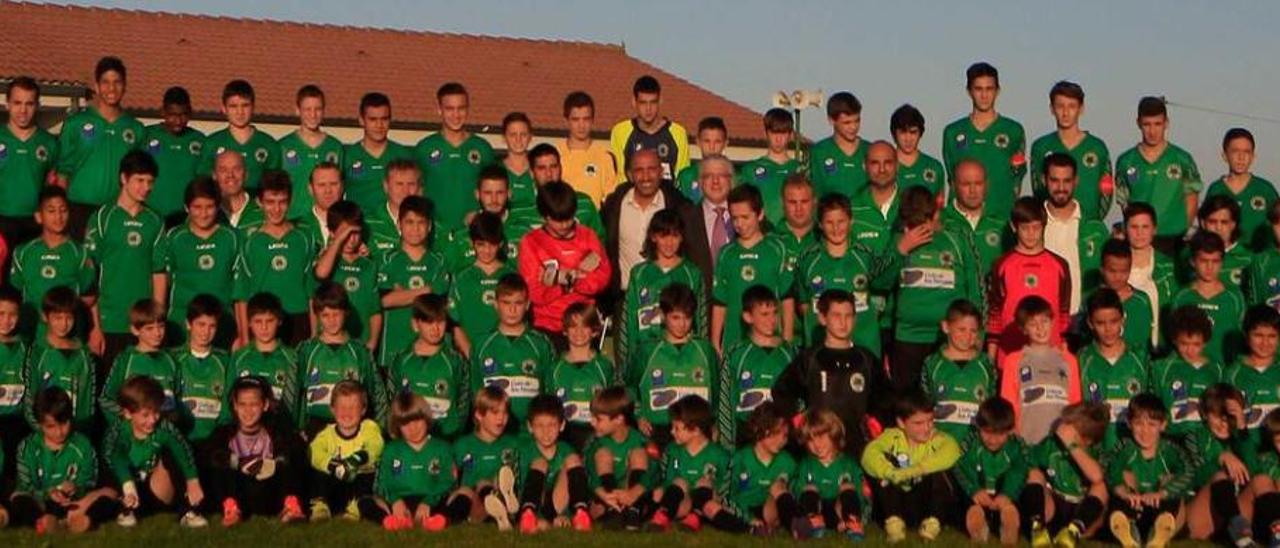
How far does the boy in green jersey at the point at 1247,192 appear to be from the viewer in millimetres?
13289

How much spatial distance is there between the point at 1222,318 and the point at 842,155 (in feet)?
9.05

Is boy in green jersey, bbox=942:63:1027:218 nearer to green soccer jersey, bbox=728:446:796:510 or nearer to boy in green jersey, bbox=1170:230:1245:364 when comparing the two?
boy in green jersey, bbox=1170:230:1245:364

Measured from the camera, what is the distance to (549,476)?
1109 centimetres

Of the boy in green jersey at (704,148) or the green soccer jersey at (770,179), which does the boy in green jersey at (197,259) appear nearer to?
the boy in green jersey at (704,148)

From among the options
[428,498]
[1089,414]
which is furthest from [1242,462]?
[428,498]

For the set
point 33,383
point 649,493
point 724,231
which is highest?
point 724,231

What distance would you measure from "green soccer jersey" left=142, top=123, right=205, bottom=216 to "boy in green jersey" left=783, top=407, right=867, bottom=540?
15.9ft

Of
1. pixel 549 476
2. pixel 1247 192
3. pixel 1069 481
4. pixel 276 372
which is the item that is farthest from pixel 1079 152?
pixel 276 372

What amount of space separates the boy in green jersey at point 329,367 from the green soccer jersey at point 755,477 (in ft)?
7.41

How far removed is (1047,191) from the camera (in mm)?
12859

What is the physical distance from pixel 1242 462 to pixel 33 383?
22.6ft

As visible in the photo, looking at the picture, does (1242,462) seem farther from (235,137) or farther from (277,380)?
(235,137)

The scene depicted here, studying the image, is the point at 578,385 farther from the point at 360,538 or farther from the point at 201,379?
the point at 201,379

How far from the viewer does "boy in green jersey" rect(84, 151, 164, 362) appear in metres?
12.4
